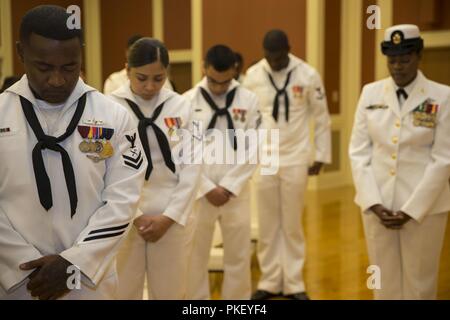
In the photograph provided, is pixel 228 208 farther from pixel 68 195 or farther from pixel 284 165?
pixel 68 195

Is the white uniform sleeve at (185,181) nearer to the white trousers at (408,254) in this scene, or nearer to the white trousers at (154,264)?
the white trousers at (154,264)

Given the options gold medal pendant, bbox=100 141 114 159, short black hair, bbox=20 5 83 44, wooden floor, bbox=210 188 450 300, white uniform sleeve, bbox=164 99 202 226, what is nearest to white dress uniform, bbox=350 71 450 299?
wooden floor, bbox=210 188 450 300

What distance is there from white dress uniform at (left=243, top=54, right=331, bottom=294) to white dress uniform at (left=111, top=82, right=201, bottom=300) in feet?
5.20

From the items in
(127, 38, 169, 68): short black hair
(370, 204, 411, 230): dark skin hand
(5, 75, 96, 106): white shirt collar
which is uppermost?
(127, 38, 169, 68): short black hair

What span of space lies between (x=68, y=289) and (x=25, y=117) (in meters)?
0.54

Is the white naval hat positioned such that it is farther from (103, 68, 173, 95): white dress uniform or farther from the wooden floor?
the wooden floor

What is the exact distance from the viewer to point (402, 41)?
9.95ft

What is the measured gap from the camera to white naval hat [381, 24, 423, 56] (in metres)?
3.03

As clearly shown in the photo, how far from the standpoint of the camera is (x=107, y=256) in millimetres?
1973

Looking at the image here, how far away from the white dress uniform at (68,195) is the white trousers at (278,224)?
2466 mm

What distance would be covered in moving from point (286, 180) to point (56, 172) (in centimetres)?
267
